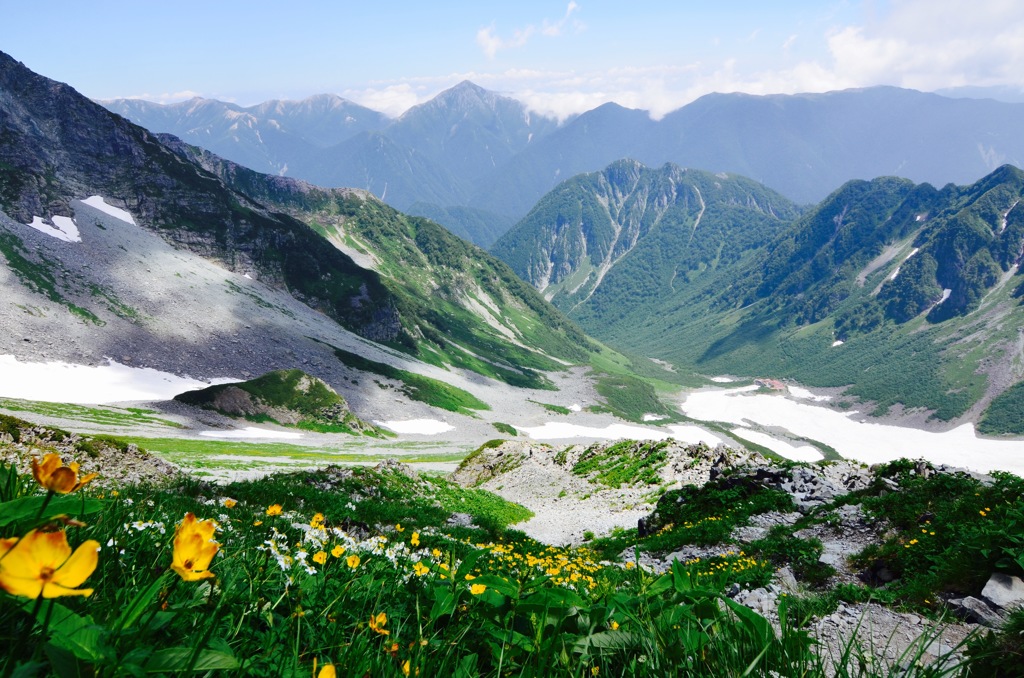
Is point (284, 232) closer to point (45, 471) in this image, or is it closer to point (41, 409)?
point (41, 409)

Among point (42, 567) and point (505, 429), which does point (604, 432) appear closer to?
point (505, 429)

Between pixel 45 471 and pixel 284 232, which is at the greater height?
pixel 284 232

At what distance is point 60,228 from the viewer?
10925 cm

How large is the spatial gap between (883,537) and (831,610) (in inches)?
283

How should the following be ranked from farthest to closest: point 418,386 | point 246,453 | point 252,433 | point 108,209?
point 108,209, point 418,386, point 252,433, point 246,453

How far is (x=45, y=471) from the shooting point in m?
1.60

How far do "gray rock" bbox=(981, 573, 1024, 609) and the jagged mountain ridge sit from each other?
103 meters

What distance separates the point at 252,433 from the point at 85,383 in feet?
91.2

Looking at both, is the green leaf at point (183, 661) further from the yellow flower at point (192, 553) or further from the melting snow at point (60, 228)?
the melting snow at point (60, 228)

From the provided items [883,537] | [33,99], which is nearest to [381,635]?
[883,537]

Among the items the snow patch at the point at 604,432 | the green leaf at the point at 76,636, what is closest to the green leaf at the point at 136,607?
the green leaf at the point at 76,636

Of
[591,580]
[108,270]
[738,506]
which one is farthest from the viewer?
[108,270]

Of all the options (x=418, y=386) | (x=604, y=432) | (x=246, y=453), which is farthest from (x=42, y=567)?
(x=604, y=432)

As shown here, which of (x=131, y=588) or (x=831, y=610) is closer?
(x=131, y=588)
